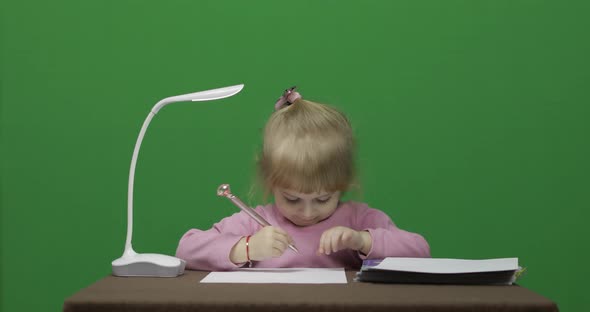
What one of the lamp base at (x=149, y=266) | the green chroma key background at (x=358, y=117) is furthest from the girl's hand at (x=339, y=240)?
the green chroma key background at (x=358, y=117)

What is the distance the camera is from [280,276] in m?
1.27

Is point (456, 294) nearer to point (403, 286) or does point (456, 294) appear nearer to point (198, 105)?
point (403, 286)

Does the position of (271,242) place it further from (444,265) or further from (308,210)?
(444,265)

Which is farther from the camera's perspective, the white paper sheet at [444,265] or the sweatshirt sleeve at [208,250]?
the sweatshirt sleeve at [208,250]

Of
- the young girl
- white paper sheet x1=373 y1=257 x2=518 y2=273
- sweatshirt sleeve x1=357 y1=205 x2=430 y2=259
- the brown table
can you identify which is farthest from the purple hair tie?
the brown table

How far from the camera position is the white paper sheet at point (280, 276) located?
1.20 meters

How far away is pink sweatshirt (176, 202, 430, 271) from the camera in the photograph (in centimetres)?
143

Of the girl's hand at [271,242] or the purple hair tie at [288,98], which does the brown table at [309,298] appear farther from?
the purple hair tie at [288,98]

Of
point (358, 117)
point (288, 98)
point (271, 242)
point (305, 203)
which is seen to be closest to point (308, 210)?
point (305, 203)

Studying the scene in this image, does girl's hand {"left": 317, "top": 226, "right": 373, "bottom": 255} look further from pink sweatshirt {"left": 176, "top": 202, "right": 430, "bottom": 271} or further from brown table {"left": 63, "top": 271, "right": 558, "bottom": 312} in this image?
brown table {"left": 63, "top": 271, "right": 558, "bottom": 312}

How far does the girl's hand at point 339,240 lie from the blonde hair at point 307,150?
13 cm

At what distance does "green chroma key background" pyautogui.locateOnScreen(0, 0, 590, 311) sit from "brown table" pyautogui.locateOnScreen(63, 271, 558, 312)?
1001mm

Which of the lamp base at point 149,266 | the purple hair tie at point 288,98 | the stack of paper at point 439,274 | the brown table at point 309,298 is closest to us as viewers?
the brown table at point 309,298

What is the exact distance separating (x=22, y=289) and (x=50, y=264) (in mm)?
117
